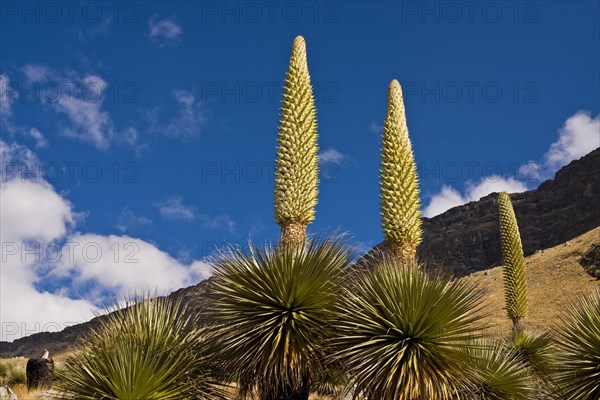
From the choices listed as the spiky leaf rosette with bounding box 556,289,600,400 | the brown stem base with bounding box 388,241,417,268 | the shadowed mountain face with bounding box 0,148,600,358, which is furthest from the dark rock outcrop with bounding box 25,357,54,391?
the shadowed mountain face with bounding box 0,148,600,358

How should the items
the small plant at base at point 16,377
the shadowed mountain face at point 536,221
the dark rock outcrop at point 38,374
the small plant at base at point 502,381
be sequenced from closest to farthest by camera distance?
the small plant at base at point 502,381 → the dark rock outcrop at point 38,374 → the small plant at base at point 16,377 → the shadowed mountain face at point 536,221

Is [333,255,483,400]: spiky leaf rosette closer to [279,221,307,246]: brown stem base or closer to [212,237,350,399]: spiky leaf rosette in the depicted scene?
[212,237,350,399]: spiky leaf rosette

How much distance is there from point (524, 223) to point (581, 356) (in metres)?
109

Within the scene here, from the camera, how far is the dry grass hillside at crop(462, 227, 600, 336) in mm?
39531

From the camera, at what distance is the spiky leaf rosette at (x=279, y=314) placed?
27.8 ft

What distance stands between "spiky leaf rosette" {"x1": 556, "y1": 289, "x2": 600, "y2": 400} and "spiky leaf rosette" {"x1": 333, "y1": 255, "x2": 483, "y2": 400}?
2735 mm

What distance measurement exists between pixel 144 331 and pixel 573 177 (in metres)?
114

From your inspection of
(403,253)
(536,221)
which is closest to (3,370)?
(403,253)

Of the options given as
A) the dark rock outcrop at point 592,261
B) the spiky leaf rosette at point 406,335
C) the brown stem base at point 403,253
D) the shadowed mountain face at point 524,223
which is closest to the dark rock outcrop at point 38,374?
the spiky leaf rosette at point 406,335

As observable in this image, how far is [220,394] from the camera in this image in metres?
9.60

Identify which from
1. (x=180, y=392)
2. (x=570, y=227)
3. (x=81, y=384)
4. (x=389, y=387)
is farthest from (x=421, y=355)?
(x=570, y=227)

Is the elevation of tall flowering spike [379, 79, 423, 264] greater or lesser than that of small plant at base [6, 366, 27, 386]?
greater

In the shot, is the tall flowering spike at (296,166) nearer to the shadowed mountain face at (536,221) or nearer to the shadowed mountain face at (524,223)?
the shadowed mountain face at (524,223)

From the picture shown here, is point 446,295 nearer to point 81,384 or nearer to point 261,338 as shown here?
point 261,338
